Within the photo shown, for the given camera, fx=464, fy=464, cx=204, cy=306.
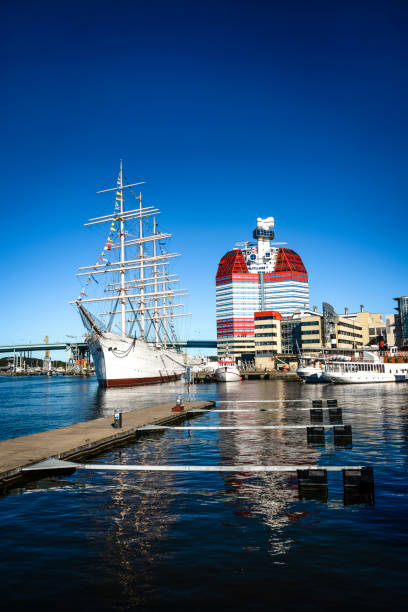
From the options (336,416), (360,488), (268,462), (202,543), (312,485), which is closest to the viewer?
(202,543)

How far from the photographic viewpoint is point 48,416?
3972 cm

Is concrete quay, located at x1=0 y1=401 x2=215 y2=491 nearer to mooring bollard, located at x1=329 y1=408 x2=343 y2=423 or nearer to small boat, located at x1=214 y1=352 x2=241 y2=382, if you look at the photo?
mooring bollard, located at x1=329 y1=408 x2=343 y2=423

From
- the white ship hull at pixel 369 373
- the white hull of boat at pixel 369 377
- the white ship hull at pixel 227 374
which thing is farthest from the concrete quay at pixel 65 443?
the white ship hull at pixel 227 374

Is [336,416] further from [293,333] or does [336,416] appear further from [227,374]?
[293,333]

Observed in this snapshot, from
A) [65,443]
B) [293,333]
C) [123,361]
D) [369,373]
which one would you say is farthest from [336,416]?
[293,333]

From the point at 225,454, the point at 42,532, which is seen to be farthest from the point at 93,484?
the point at 225,454

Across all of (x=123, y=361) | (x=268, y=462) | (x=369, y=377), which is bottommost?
(x=369, y=377)

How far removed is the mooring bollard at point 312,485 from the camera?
11844 millimetres

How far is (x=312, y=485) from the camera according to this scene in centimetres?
1191

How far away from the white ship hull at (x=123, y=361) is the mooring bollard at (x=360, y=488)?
6856 centimetres

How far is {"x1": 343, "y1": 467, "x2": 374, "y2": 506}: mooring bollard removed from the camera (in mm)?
11453

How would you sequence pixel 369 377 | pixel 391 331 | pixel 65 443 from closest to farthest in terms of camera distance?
pixel 65 443 < pixel 369 377 < pixel 391 331

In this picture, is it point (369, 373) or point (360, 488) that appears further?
point (369, 373)

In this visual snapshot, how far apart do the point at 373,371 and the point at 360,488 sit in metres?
72.1
